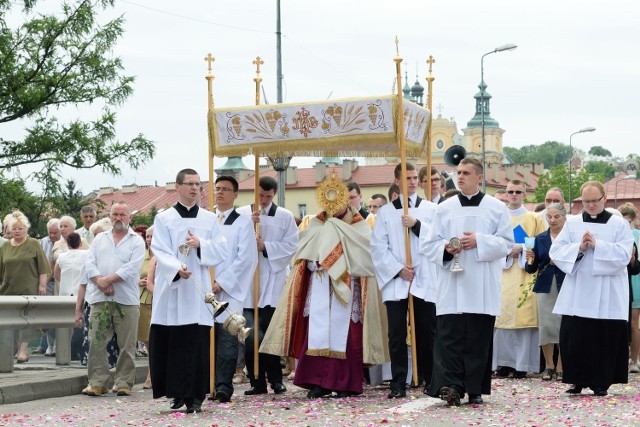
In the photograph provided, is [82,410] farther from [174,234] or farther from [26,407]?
[174,234]

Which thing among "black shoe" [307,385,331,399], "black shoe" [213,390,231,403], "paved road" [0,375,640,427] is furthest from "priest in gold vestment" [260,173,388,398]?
"black shoe" [213,390,231,403]

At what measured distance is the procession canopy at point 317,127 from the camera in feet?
42.0

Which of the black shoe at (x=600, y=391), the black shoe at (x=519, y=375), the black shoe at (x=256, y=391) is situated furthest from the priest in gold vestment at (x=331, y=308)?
the black shoe at (x=519, y=375)

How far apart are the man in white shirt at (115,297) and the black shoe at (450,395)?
11.5ft

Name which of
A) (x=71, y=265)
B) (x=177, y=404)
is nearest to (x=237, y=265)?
(x=177, y=404)

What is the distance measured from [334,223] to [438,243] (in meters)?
1.49

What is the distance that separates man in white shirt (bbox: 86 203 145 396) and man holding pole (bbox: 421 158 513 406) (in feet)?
10.6

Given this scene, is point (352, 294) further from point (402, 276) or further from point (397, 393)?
point (397, 393)

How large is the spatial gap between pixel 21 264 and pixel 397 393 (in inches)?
227

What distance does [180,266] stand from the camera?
37.7 ft

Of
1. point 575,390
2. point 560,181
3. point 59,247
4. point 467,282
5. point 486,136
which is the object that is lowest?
point 575,390

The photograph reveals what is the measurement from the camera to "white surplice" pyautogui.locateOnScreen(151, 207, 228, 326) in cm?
1156

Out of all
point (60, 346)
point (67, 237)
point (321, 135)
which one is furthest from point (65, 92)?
point (321, 135)

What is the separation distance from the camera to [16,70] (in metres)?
27.6
